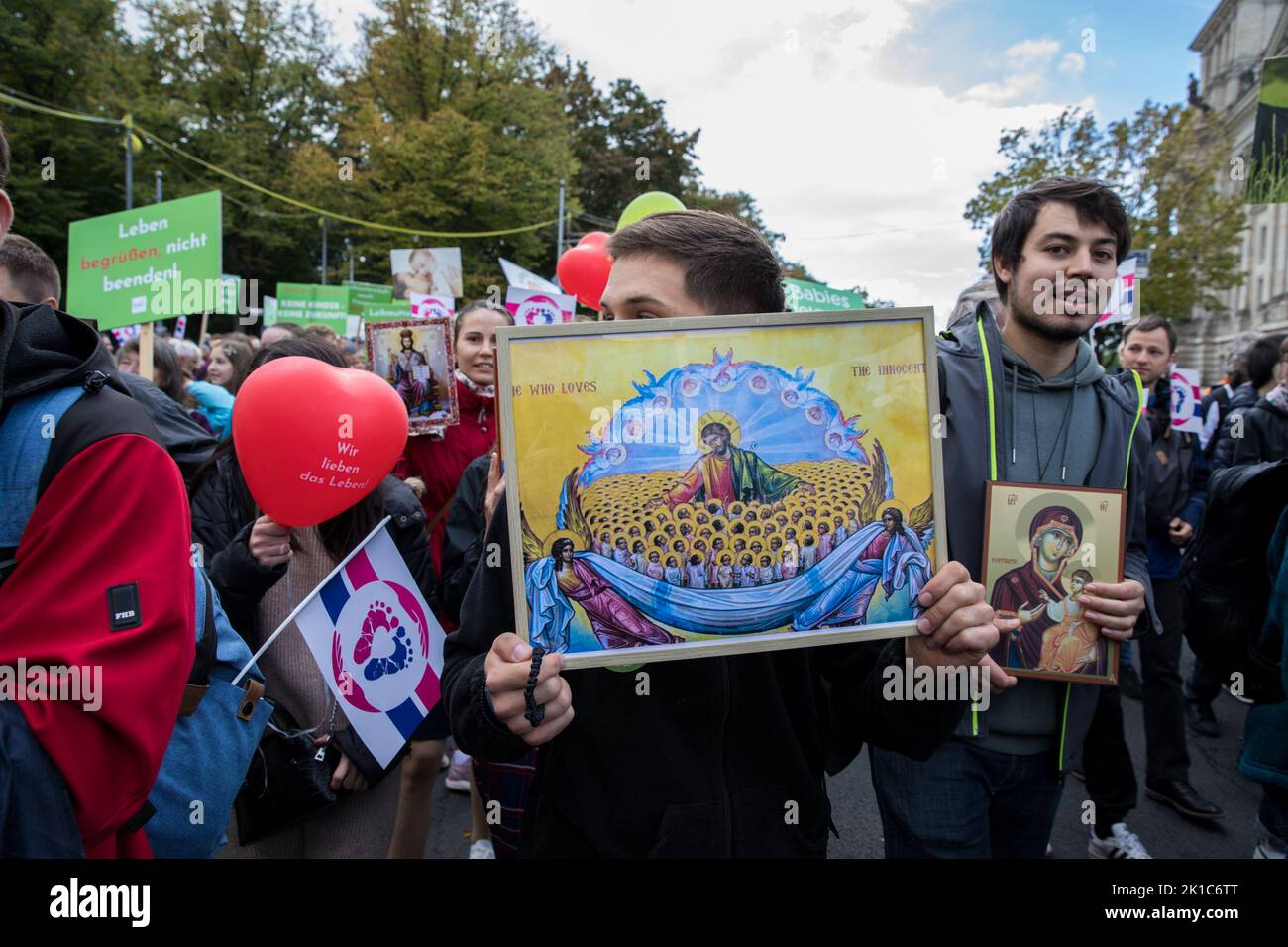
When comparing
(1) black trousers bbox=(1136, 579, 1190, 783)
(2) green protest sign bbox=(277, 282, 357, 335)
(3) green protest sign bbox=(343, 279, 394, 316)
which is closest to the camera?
(1) black trousers bbox=(1136, 579, 1190, 783)

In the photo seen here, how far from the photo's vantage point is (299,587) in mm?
2619

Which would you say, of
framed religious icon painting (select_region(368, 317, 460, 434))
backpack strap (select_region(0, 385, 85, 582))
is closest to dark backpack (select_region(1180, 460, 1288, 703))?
backpack strap (select_region(0, 385, 85, 582))

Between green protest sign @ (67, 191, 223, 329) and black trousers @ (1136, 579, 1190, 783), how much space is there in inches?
225

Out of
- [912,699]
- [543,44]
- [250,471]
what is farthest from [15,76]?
[912,699]

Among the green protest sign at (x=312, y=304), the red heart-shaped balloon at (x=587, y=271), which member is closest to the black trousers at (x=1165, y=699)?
the red heart-shaped balloon at (x=587, y=271)

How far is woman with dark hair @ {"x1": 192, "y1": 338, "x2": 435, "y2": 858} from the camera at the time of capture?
2.36 m

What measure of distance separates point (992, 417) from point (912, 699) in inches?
40.1

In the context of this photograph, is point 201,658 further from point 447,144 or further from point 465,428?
point 447,144

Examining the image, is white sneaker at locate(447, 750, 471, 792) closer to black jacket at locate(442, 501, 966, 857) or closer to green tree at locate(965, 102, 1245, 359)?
black jacket at locate(442, 501, 966, 857)

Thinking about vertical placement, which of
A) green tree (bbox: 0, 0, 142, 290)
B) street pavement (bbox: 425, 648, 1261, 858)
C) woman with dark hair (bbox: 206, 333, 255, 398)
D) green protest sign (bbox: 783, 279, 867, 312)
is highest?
green tree (bbox: 0, 0, 142, 290)

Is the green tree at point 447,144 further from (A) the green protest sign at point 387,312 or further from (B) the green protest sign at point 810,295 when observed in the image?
(B) the green protest sign at point 810,295

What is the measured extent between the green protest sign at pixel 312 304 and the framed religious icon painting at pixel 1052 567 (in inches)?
432

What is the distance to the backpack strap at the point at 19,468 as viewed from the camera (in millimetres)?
1257
